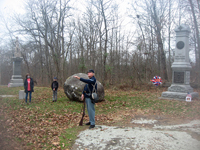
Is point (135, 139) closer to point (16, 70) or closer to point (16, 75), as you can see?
point (16, 75)

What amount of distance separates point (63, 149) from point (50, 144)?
50 centimetres

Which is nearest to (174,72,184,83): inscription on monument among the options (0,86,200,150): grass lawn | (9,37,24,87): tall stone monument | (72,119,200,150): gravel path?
(0,86,200,150): grass lawn

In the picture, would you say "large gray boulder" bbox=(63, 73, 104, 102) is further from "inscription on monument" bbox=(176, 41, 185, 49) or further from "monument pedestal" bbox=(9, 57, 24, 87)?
"monument pedestal" bbox=(9, 57, 24, 87)

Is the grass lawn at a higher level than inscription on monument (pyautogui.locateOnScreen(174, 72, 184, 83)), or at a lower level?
lower

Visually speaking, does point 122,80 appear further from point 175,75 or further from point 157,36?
point 175,75

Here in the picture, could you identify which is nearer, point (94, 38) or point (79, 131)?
point (79, 131)

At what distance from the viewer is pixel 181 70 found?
461 inches

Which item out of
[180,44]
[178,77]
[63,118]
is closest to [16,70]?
[63,118]

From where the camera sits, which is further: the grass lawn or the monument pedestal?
the monument pedestal

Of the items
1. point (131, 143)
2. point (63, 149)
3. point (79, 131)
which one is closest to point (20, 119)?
point (79, 131)

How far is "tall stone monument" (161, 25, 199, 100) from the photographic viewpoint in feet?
37.8

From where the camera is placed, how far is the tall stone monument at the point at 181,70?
11.5m

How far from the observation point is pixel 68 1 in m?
22.3

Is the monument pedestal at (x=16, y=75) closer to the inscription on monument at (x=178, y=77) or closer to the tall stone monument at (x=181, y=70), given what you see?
the tall stone monument at (x=181, y=70)
